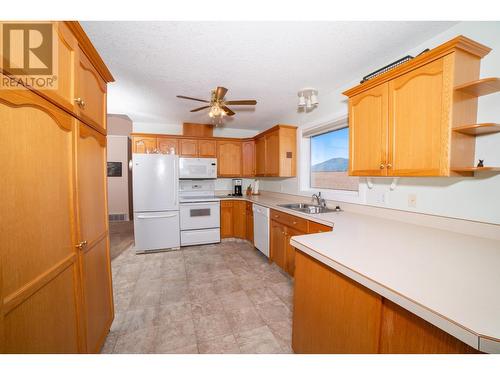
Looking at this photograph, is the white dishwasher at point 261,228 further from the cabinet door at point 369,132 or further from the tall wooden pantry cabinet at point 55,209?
the tall wooden pantry cabinet at point 55,209

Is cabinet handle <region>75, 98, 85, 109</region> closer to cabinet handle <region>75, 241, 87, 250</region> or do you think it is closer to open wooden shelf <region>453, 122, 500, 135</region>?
cabinet handle <region>75, 241, 87, 250</region>

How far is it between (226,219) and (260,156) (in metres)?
1.40

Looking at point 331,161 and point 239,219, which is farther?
point 239,219

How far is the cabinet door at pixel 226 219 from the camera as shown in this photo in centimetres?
380

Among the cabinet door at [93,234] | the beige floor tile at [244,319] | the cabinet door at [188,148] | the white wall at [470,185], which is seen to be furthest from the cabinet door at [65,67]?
the cabinet door at [188,148]

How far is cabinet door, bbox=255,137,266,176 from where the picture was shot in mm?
3673

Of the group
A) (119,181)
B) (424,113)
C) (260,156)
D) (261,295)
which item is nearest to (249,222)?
(260,156)

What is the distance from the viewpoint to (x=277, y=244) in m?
2.66

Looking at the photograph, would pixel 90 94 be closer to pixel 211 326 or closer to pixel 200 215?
pixel 211 326

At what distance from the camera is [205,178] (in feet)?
12.7
